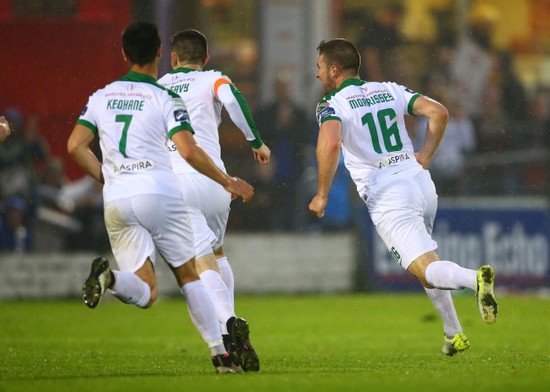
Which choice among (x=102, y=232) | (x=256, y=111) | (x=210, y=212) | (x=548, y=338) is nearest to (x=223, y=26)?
(x=256, y=111)

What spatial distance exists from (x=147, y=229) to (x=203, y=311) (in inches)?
26.6

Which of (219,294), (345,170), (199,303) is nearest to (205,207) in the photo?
(219,294)

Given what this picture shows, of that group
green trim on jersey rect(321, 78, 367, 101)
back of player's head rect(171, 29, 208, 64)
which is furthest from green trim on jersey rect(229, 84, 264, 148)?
green trim on jersey rect(321, 78, 367, 101)

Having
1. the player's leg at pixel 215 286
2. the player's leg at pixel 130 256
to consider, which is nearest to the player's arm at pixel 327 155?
the player's leg at pixel 215 286

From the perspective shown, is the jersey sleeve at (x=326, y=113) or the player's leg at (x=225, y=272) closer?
the jersey sleeve at (x=326, y=113)

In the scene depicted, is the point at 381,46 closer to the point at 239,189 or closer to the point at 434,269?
the point at 434,269

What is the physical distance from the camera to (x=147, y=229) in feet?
29.2

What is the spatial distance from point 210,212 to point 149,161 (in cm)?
131

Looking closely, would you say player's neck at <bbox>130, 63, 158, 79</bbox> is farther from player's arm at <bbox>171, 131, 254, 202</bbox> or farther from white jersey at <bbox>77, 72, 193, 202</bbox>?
player's arm at <bbox>171, 131, 254, 202</bbox>

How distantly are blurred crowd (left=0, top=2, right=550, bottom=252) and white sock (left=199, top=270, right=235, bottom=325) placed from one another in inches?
343

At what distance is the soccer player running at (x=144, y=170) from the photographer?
29.1 ft

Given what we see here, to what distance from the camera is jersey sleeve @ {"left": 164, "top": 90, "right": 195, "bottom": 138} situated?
8.89m

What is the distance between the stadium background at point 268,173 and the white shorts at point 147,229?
31.3ft

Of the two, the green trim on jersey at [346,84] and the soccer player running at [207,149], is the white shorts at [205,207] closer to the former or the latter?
the soccer player running at [207,149]
